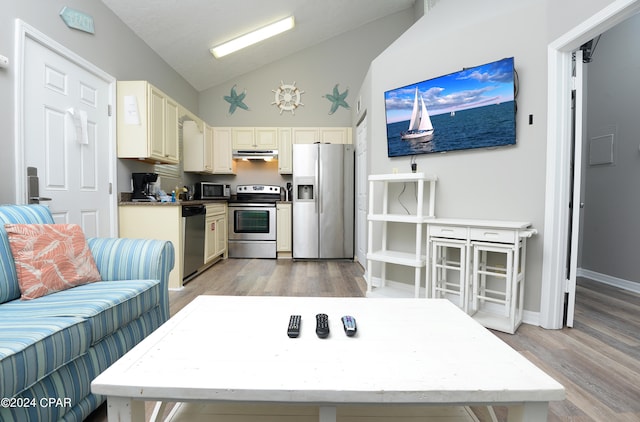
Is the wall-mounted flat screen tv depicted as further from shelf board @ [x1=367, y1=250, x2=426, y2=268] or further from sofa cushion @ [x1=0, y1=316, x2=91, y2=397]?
sofa cushion @ [x1=0, y1=316, x2=91, y2=397]

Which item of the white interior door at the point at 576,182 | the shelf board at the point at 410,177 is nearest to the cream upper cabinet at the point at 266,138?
the shelf board at the point at 410,177

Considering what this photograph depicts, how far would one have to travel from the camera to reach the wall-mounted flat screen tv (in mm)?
2346

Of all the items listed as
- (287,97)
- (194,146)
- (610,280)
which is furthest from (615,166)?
(194,146)

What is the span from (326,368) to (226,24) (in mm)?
4125

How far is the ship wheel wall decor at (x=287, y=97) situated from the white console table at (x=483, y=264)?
3584 millimetres

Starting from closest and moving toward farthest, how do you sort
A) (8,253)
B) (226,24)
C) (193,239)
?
(8,253)
(193,239)
(226,24)

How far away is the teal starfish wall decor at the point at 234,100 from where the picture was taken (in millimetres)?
5223

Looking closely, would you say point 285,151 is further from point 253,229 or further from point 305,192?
point 253,229

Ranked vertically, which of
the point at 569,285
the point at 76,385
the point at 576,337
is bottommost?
the point at 576,337

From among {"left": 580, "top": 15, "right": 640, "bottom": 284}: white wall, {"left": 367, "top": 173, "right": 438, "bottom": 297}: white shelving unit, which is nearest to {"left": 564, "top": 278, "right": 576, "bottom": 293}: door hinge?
{"left": 367, "top": 173, "right": 438, "bottom": 297}: white shelving unit

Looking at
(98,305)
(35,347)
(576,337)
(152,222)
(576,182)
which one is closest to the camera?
(35,347)

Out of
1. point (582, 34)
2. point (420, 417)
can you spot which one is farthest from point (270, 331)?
point (582, 34)

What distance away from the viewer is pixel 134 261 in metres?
1.75

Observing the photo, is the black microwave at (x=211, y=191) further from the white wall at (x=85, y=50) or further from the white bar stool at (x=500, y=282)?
the white bar stool at (x=500, y=282)
